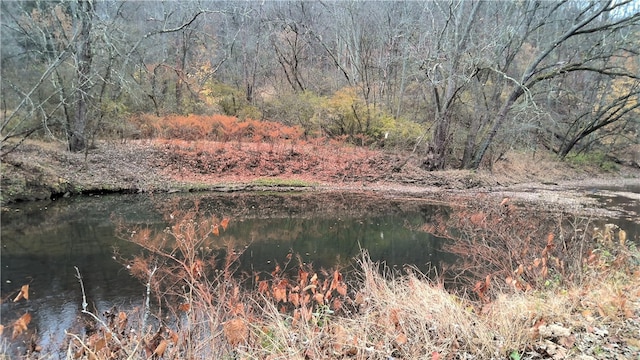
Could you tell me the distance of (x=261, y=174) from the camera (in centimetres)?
2094

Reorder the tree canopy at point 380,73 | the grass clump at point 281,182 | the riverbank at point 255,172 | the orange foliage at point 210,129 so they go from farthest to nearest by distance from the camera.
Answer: the orange foliage at point 210,129
the grass clump at point 281,182
the tree canopy at point 380,73
the riverbank at point 255,172

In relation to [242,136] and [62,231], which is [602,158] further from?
[62,231]

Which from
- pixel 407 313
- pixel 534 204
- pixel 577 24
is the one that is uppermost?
pixel 577 24

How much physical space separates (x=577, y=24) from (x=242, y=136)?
57.0 ft

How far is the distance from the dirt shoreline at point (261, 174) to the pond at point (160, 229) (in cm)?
117

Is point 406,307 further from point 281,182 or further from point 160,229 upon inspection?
point 281,182

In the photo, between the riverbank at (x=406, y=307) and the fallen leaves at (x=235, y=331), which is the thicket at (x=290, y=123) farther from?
the fallen leaves at (x=235, y=331)

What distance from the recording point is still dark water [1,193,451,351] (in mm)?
6734

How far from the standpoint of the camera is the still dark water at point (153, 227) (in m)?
6.73

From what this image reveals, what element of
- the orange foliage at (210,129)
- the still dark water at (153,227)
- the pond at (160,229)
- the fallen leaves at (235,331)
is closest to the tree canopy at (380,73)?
the orange foliage at (210,129)

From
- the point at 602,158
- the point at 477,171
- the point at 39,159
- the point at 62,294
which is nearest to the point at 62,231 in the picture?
the point at 62,294

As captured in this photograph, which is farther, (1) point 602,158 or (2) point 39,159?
(1) point 602,158

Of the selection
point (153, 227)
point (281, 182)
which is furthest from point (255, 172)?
point (153, 227)

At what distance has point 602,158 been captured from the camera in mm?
31250
